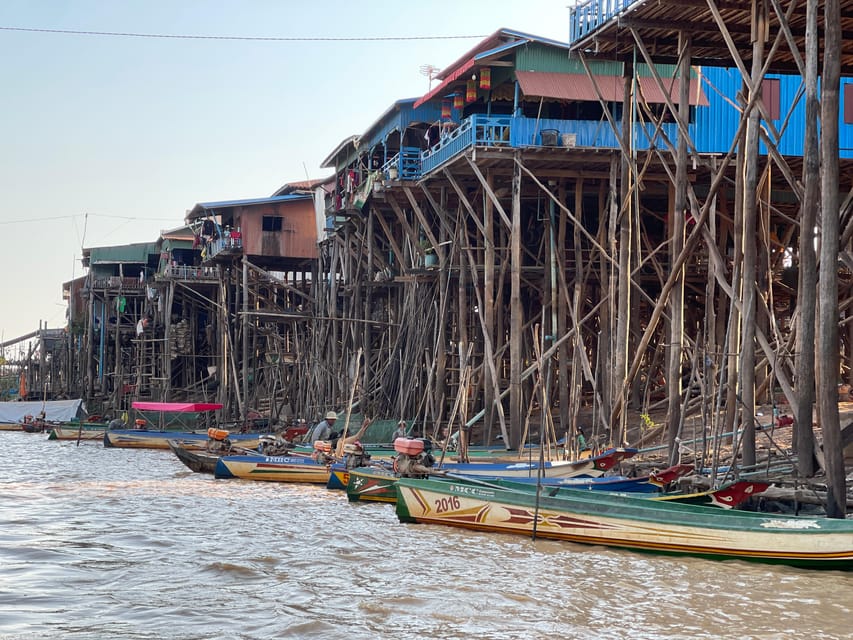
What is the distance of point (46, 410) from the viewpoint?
50250 mm

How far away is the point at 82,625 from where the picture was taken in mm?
10273

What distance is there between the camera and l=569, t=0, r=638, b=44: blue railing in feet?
58.2

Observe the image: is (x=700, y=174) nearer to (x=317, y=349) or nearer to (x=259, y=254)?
(x=317, y=349)

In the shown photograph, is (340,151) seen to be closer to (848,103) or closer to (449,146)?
(449,146)

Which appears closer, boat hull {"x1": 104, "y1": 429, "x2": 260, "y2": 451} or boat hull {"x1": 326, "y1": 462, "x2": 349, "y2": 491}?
boat hull {"x1": 326, "y1": 462, "x2": 349, "y2": 491}

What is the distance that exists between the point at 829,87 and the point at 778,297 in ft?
58.4

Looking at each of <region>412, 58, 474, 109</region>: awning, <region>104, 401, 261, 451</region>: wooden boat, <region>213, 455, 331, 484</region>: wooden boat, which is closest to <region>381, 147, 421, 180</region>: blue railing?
<region>412, 58, 474, 109</region>: awning

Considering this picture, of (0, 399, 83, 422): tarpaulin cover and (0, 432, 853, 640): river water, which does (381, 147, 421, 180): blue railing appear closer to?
(0, 432, 853, 640): river water

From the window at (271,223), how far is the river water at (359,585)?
2342cm

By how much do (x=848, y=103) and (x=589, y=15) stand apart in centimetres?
906

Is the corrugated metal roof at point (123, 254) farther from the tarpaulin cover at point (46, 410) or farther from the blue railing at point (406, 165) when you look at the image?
the blue railing at point (406, 165)

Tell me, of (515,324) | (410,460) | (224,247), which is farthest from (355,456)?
(224,247)

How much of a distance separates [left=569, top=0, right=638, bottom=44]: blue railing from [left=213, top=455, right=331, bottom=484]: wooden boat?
990 centimetres

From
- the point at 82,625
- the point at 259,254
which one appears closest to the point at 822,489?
the point at 82,625
